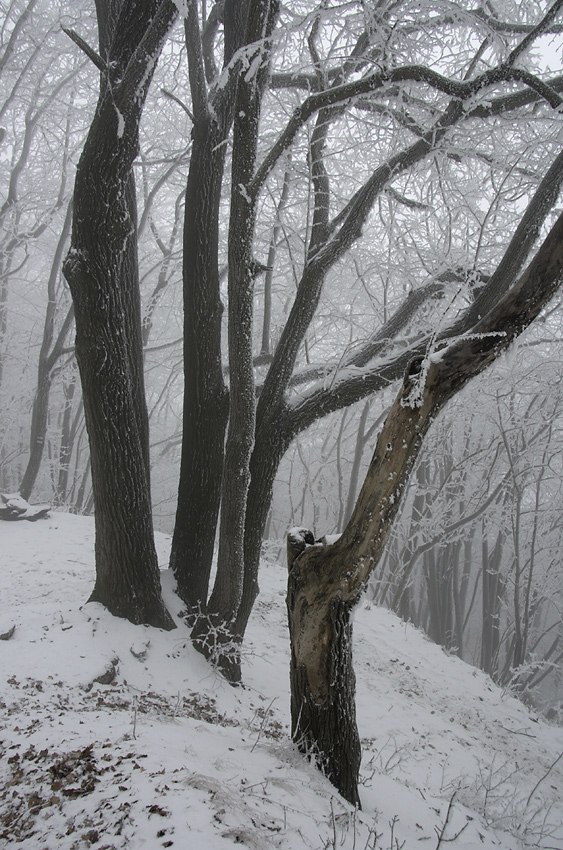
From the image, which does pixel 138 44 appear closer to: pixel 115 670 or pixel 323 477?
pixel 115 670

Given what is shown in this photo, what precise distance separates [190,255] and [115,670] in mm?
3372

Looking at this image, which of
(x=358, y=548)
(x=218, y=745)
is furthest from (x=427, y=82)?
(x=218, y=745)

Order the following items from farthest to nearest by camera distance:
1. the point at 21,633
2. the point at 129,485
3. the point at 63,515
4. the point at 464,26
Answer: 1. the point at 63,515
2. the point at 464,26
3. the point at 129,485
4. the point at 21,633

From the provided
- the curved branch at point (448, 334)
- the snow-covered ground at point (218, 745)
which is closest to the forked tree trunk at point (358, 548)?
the snow-covered ground at point (218, 745)

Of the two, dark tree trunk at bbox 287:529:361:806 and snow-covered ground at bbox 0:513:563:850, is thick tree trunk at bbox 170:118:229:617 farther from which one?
dark tree trunk at bbox 287:529:361:806

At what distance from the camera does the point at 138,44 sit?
3271 mm

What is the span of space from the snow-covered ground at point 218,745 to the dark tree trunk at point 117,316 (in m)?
0.45

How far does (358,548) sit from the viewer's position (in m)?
2.33

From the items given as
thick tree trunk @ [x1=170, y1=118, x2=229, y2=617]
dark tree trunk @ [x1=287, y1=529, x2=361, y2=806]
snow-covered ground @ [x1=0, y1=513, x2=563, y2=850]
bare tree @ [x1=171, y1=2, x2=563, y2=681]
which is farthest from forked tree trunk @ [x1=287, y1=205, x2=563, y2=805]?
thick tree trunk @ [x1=170, y1=118, x2=229, y2=617]

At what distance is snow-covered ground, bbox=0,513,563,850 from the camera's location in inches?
66.2

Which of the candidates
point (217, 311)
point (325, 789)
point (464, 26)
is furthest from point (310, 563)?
point (464, 26)

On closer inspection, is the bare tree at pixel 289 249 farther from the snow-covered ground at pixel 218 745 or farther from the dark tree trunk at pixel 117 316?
the snow-covered ground at pixel 218 745

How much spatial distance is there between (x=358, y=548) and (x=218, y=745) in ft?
4.06

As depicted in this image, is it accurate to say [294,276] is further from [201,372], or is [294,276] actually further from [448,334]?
[448,334]
